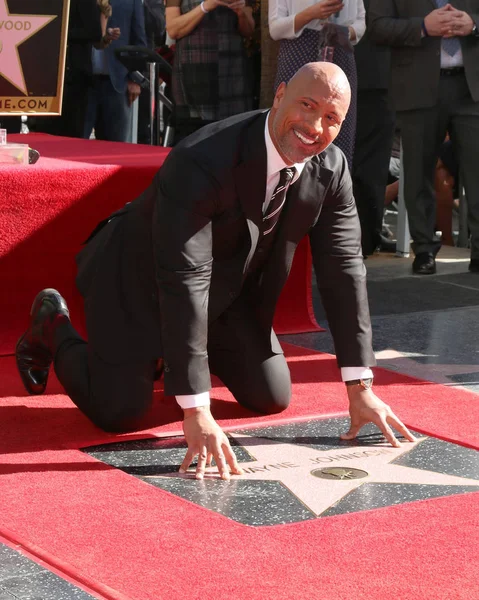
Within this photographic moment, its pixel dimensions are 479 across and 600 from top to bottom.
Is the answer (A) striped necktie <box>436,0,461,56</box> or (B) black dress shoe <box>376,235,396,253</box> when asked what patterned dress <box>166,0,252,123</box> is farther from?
(B) black dress shoe <box>376,235,396,253</box>

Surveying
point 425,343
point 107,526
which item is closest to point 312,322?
point 425,343

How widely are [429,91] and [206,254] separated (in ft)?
10.8

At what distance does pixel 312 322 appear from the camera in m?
4.84

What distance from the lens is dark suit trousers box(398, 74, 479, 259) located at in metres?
5.97

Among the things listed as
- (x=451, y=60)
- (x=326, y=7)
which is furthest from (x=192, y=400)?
(x=451, y=60)

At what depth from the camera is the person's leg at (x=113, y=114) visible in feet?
22.2

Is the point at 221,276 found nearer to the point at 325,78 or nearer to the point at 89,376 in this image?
the point at 89,376

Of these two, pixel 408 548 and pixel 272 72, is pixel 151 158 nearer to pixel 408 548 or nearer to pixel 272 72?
pixel 272 72

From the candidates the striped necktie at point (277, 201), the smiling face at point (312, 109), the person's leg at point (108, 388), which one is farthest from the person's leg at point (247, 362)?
the smiling face at point (312, 109)

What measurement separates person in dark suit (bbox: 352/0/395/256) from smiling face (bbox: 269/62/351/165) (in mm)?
3586

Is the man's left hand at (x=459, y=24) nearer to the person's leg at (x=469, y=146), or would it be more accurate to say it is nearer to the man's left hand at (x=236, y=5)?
the person's leg at (x=469, y=146)

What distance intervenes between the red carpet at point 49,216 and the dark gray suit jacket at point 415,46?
1896 millimetres

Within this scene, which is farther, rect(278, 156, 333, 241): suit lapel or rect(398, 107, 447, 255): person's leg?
rect(398, 107, 447, 255): person's leg

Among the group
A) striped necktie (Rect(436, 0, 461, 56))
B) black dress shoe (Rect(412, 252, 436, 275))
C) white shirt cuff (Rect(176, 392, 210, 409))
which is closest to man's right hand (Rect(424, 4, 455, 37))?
striped necktie (Rect(436, 0, 461, 56))
